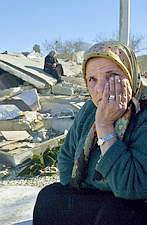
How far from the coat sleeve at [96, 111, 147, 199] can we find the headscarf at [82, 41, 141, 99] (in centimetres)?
23

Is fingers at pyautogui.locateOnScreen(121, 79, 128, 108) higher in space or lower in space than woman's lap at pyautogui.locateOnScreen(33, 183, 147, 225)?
higher

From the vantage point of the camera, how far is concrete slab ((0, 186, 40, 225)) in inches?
119

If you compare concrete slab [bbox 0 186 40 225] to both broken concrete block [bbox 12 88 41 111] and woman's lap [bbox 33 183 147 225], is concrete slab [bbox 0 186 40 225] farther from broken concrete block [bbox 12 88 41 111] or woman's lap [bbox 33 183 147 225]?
broken concrete block [bbox 12 88 41 111]

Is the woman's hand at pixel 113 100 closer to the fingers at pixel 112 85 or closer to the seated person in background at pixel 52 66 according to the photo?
the fingers at pixel 112 85

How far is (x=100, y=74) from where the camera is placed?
6.21 feet

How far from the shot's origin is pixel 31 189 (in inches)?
152

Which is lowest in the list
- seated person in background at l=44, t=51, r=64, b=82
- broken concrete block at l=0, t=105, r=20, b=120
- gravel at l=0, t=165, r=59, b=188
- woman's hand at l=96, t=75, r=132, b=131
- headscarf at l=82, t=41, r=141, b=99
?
gravel at l=0, t=165, r=59, b=188

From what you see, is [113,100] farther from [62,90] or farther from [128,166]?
[62,90]

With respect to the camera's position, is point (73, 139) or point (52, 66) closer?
point (73, 139)

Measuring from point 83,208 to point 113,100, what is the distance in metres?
0.60

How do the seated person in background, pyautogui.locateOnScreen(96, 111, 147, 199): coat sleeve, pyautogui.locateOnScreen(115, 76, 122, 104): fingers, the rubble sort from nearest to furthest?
pyautogui.locateOnScreen(96, 111, 147, 199): coat sleeve, pyautogui.locateOnScreen(115, 76, 122, 104): fingers, the rubble, the seated person in background

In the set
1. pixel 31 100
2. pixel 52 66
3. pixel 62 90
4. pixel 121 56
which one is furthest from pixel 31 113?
pixel 121 56

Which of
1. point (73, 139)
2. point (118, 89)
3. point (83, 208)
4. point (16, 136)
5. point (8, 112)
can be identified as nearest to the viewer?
point (118, 89)

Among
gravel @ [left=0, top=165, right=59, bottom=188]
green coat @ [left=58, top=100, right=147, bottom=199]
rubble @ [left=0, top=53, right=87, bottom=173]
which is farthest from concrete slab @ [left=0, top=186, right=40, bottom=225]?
green coat @ [left=58, top=100, right=147, bottom=199]
